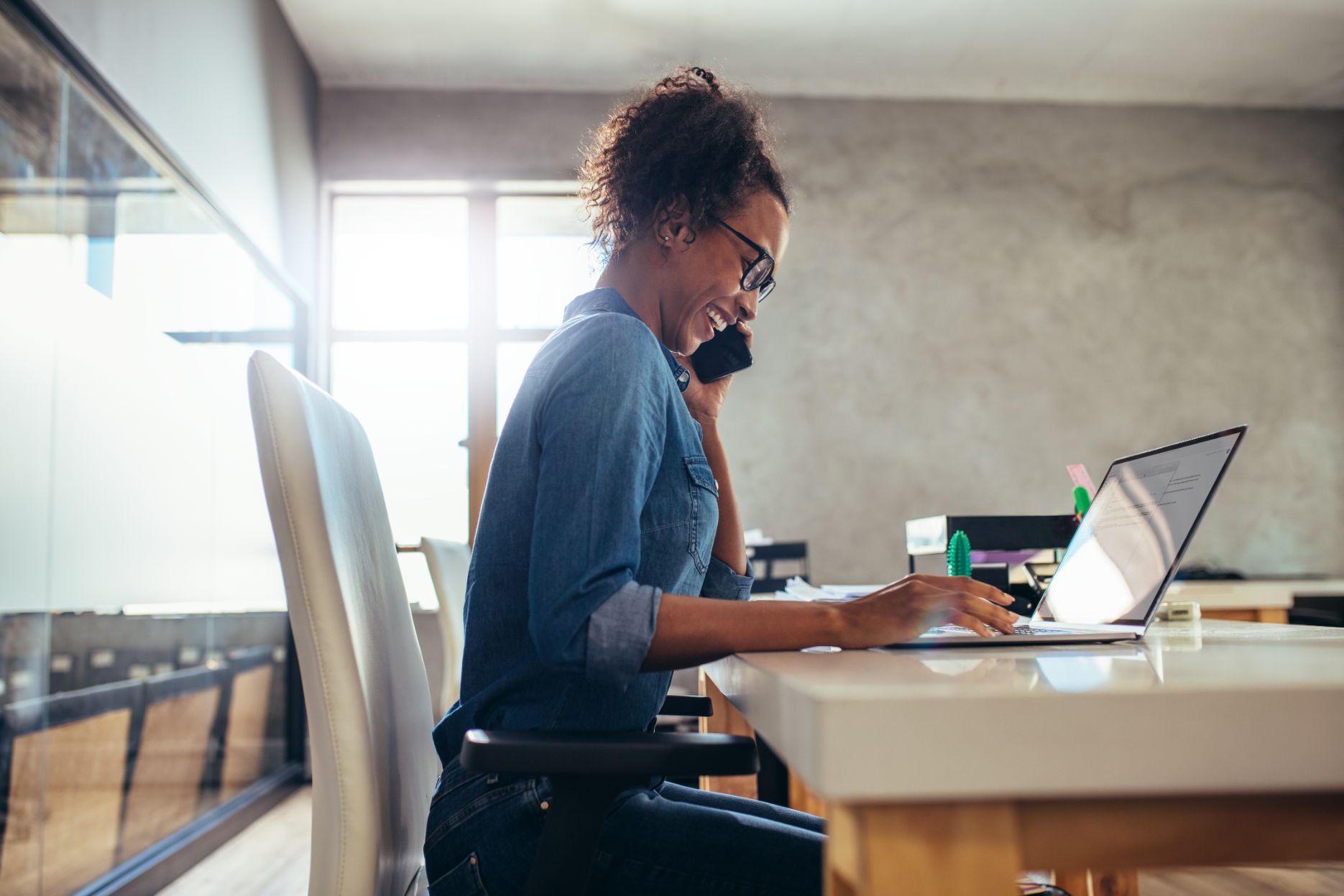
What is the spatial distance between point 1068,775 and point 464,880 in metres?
0.50

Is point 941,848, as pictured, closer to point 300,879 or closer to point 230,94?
point 300,879

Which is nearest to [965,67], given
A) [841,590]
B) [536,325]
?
[536,325]

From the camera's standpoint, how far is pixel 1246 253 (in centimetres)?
447

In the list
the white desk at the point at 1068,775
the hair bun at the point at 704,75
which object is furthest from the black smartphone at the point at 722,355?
the white desk at the point at 1068,775

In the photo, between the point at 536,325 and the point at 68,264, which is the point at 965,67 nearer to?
the point at 536,325

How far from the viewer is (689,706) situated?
1130mm

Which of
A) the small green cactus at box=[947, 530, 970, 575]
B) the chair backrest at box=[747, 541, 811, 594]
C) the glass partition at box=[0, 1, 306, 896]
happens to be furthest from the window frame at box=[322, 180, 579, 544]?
the small green cactus at box=[947, 530, 970, 575]

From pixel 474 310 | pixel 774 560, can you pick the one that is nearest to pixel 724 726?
pixel 774 560

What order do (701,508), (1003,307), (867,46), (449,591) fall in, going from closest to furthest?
(701,508) → (449,591) → (867,46) → (1003,307)

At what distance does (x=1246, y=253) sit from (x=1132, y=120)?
835mm

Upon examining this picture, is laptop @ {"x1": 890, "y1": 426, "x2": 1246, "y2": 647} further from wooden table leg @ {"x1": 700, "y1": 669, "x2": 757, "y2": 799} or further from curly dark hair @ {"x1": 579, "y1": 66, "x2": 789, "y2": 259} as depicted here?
curly dark hair @ {"x1": 579, "y1": 66, "x2": 789, "y2": 259}

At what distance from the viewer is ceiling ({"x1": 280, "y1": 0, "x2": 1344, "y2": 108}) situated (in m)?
3.84

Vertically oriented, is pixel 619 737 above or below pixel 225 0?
below

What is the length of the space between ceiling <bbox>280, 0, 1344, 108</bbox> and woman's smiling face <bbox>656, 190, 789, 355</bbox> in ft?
9.99
